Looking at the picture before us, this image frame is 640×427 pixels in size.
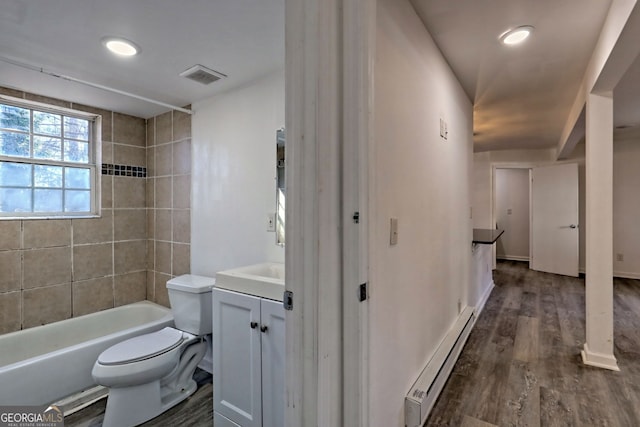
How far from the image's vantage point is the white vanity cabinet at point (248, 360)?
1510mm

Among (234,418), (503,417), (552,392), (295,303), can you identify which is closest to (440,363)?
(503,417)

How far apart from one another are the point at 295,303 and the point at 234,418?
1.16 metres

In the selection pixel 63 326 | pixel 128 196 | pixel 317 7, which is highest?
pixel 317 7

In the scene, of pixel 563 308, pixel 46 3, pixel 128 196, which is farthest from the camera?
pixel 563 308

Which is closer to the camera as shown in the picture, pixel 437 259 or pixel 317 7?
pixel 317 7

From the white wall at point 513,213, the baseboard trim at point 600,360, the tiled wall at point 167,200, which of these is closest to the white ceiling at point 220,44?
the tiled wall at point 167,200

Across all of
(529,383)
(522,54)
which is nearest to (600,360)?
(529,383)

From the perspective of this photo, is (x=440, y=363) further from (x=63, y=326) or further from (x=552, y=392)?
(x=63, y=326)

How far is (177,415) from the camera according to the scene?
1.92 m

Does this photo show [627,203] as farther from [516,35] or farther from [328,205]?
[328,205]

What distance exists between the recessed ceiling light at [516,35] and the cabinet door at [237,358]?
80.2 inches

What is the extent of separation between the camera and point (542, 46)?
189cm

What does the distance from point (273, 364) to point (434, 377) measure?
0.89 meters

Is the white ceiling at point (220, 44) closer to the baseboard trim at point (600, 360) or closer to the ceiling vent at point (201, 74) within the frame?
the ceiling vent at point (201, 74)
